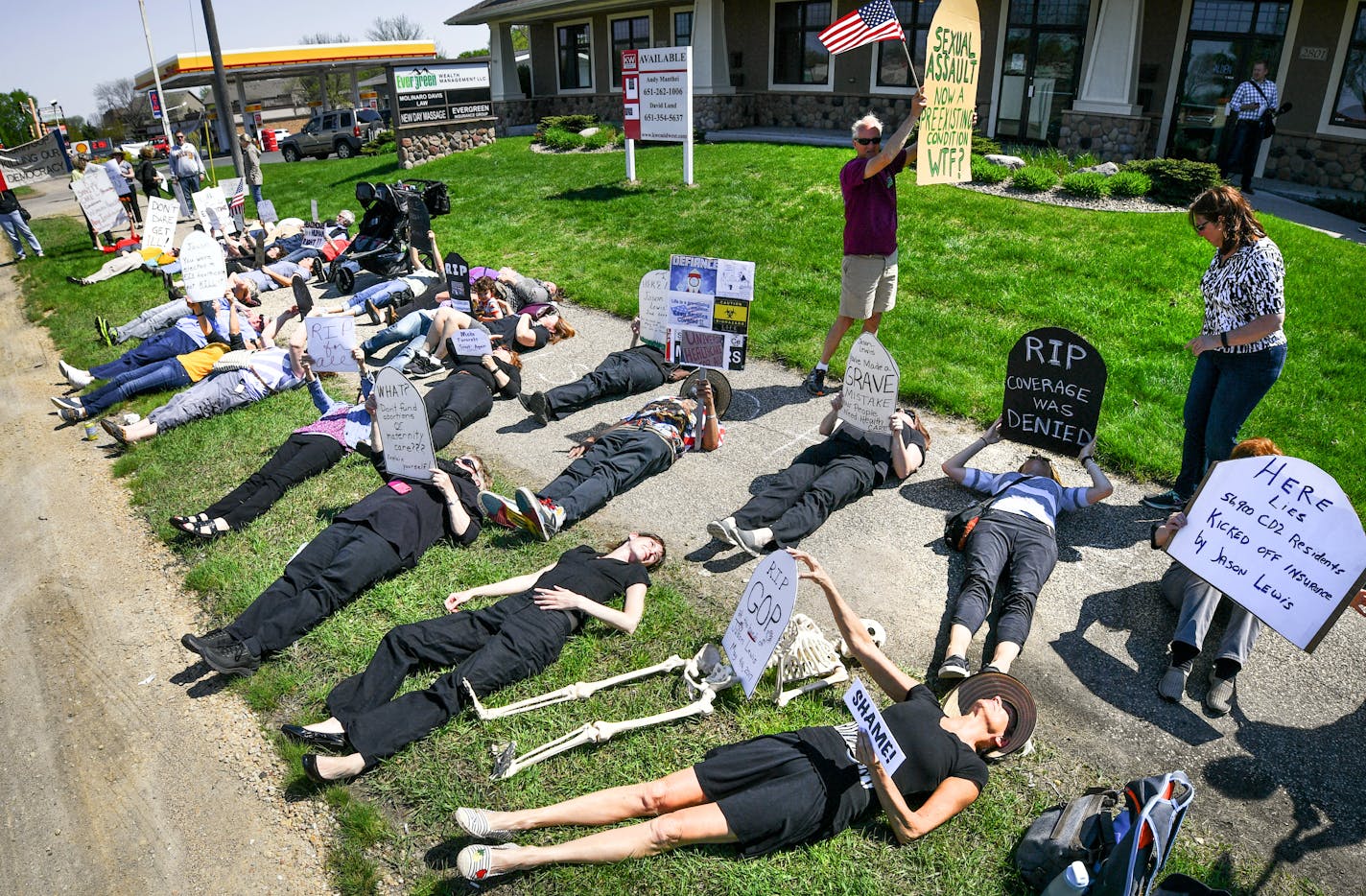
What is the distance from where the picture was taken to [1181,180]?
37.3 feet

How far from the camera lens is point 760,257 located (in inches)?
444

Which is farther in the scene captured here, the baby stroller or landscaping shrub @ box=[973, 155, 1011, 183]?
landscaping shrub @ box=[973, 155, 1011, 183]

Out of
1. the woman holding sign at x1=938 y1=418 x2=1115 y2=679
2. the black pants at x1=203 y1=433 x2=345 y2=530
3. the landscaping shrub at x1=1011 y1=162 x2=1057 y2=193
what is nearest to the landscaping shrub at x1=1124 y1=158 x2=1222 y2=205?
the landscaping shrub at x1=1011 y1=162 x2=1057 y2=193

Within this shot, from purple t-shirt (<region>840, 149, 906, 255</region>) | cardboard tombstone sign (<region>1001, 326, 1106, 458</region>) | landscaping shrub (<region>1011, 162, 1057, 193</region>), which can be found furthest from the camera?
landscaping shrub (<region>1011, 162, 1057, 193</region>)

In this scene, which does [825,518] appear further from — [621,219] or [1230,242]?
[621,219]

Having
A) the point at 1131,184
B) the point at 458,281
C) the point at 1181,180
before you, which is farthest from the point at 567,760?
the point at 1181,180

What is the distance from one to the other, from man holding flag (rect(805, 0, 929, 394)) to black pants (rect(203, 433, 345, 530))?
166 inches

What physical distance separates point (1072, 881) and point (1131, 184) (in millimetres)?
11212

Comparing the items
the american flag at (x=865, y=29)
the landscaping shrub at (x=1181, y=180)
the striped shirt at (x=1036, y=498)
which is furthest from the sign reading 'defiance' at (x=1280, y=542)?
the landscaping shrub at (x=1181, y=180)

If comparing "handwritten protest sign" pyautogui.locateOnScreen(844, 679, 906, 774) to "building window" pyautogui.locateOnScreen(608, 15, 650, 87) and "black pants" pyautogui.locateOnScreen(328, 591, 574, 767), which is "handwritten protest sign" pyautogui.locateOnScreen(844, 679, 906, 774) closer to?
"black pants" pyautogui.locateOnScreen(328, 591, 574, 767)

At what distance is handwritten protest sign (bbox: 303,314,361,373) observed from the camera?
7105mm

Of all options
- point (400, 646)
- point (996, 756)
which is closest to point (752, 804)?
point (996, 756)

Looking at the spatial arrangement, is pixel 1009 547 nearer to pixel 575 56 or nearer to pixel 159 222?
pixel 159 222

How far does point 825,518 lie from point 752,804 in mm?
2694
